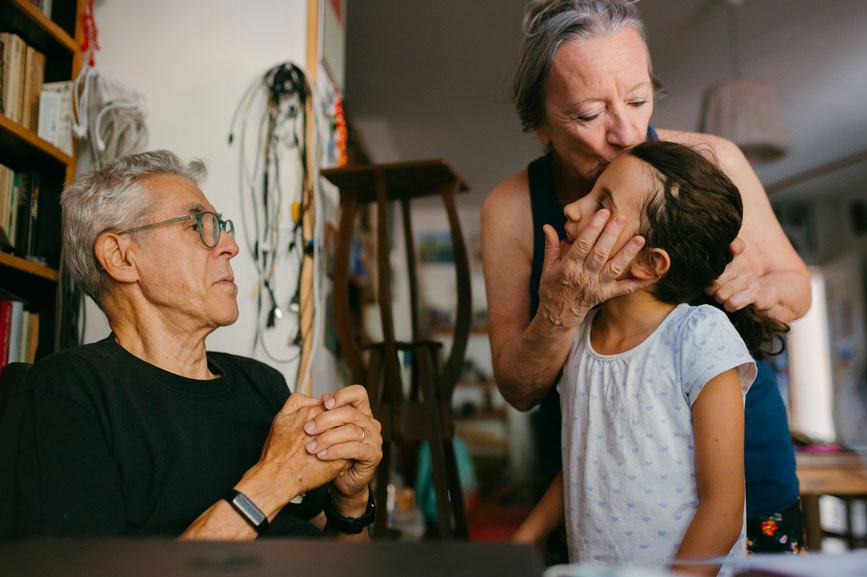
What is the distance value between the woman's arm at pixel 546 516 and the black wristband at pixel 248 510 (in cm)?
51

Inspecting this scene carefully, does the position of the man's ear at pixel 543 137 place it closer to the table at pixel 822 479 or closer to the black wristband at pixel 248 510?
the black wristband at pixel 248 510

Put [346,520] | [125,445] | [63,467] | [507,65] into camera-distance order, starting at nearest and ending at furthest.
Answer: [63,467], [125,445], [346,520], [507,65]

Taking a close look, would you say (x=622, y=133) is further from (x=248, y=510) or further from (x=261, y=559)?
(x=261, y=559)

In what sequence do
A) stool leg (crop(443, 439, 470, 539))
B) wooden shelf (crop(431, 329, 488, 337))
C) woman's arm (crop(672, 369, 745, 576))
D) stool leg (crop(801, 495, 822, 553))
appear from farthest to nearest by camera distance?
wooden shelf (crop(431, 329, 488, 337)), stool leg (crop(443, 439, 470, 539)), stool leg (crop(801, 495, 822, 553)), woman's arm (crop(672, 369, 745, 576))

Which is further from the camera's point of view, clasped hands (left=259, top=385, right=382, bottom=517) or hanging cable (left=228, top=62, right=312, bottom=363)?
hanging cable (left=228, top=62, right=312, bottom=363)

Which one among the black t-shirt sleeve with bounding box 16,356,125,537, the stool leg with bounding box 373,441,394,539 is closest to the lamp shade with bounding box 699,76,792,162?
the stool leg with bounding box 373,441,394,539

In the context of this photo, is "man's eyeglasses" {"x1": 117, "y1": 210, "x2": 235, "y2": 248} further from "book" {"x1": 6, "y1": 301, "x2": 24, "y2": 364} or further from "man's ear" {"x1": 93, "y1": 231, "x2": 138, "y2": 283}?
"book" {"x1": 6, "y1": 301, "x2": 24, "y2": 364}

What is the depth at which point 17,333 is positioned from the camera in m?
2.28

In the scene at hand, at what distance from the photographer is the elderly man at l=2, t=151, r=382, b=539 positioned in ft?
3.49

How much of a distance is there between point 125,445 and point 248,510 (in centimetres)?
21

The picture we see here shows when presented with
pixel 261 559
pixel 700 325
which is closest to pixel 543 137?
pixel 700 325

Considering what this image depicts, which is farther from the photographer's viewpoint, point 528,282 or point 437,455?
point 437,455

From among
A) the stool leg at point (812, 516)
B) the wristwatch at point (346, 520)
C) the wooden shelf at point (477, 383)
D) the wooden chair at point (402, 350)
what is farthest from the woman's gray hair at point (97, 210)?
the wooden shelf at point (477, 383)

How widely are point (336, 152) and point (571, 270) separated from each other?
7.33 ft
